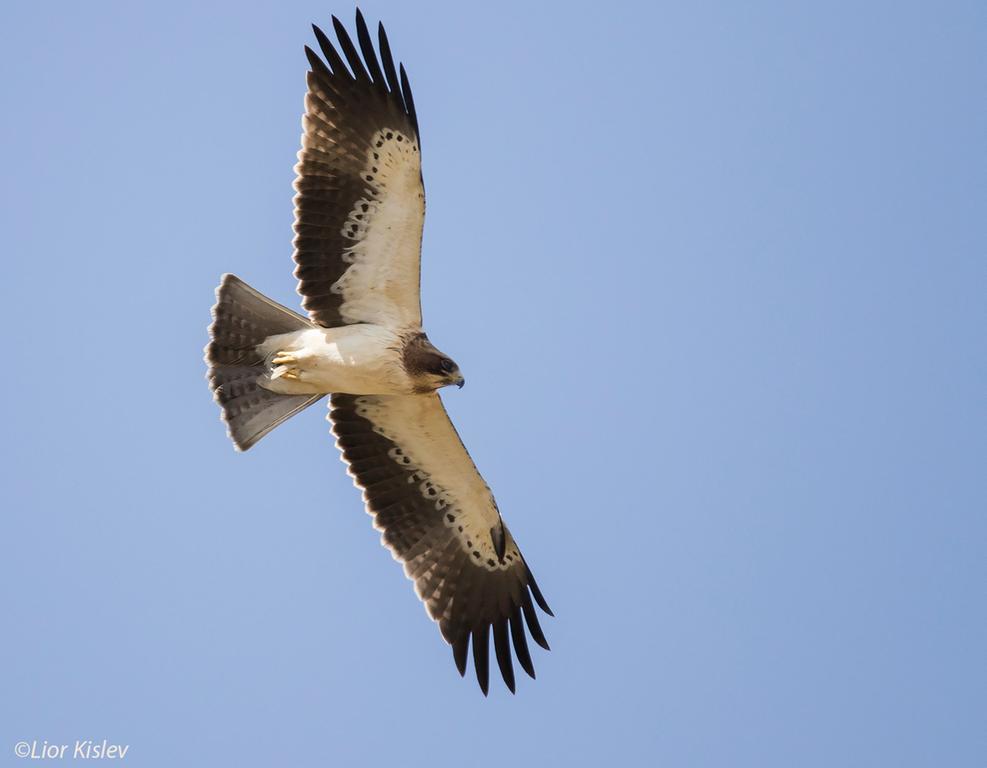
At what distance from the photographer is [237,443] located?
35.1 ft

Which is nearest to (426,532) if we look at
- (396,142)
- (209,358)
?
(209,358)

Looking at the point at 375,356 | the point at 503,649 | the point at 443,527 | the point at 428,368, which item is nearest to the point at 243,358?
the point at 375,356

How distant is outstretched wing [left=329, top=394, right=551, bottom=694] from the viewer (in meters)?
11.2

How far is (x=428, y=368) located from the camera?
1027 cm

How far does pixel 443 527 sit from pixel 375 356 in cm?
177

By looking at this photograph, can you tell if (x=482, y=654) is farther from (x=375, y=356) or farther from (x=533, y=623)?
(x=375, y=356)

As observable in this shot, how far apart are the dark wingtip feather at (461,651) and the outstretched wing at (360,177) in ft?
8.39

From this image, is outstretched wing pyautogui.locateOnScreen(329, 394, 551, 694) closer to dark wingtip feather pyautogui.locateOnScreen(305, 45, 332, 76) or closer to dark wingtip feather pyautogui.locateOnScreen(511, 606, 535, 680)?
dark wingtip feather pyautogui.locateOnScreen(511, 606, 535, 680)

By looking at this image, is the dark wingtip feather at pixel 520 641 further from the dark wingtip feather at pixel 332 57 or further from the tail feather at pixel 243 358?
the dark wingtip feather at pixel 332 57

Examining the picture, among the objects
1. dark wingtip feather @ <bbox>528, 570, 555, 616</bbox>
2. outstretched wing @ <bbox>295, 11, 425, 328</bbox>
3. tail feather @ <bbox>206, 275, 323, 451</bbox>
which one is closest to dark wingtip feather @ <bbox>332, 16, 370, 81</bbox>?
outstretched wing @ <bbox>295, 11, 425, 328</bbox>

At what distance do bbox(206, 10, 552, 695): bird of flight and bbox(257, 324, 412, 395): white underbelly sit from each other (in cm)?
1

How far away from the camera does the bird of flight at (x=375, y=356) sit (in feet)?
33.9

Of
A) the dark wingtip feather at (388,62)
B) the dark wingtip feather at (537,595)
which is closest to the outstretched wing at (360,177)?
the dark wingtip feather at (388,62)

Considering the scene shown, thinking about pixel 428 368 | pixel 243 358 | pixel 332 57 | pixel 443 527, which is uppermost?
pixel 332 57
